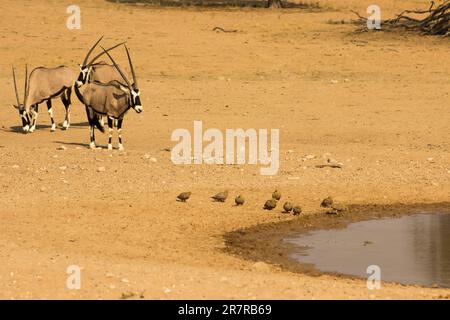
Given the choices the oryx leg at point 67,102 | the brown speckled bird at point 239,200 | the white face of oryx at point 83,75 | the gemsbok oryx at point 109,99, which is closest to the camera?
the brown speckled bird at point 239,200

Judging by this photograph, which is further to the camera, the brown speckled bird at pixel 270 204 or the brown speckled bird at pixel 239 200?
the brown speckled bird at pixel 239 200

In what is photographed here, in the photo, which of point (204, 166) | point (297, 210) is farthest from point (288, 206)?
point (204, 166)

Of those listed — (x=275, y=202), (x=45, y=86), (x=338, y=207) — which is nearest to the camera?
(x=275, y=202)

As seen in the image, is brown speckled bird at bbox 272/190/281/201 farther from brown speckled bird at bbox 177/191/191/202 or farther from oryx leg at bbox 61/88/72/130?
oryx leg at bbox 61/88/72/130

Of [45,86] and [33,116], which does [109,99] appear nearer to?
[45,86]

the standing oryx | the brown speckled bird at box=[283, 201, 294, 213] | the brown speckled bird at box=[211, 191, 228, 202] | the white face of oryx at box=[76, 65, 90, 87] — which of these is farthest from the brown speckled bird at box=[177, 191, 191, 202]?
the standing oryx

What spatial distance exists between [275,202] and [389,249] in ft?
5.68

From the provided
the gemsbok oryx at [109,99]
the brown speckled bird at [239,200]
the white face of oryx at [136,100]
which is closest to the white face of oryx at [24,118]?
the gemsbok oryx at [109,99]

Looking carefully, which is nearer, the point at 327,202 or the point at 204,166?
the point at 327,202

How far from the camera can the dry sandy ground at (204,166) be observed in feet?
33.3

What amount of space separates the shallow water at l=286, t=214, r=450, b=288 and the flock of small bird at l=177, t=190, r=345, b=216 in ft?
1.59

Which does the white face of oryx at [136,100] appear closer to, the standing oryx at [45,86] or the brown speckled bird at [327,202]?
the standing oryx at [45,86]

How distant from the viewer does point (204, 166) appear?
14914 mm

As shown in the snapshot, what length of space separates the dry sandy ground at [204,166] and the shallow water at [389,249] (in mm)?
644
